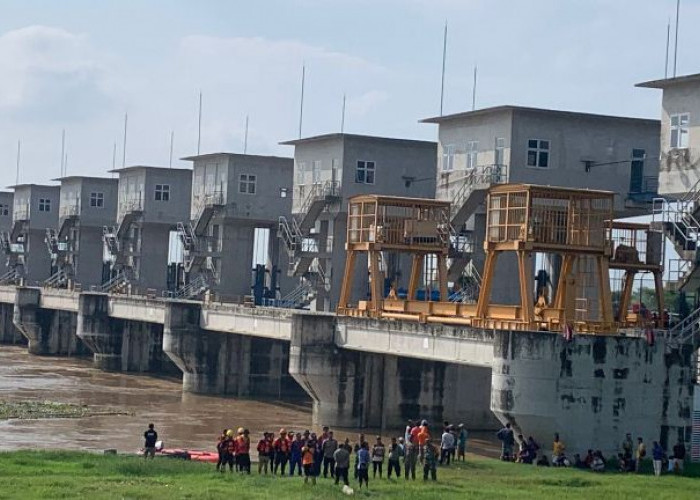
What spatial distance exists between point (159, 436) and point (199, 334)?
839 inches

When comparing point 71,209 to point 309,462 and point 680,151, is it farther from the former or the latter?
point 309,462

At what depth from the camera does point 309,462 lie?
125 ft

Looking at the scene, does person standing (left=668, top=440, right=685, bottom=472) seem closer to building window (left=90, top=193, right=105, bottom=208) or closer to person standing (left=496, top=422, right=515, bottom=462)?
person standing (left=496, top=422, right=515, bottom=462)

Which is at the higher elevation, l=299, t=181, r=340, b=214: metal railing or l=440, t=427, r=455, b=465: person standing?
l=299, t=181, r=340, b=214: metal railing

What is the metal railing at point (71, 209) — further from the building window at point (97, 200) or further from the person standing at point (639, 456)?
the person standing at point (639, 456)

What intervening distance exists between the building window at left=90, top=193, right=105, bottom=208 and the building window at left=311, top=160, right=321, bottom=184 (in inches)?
1664

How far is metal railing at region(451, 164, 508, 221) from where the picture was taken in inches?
2362

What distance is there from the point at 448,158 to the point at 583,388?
65.8 feet

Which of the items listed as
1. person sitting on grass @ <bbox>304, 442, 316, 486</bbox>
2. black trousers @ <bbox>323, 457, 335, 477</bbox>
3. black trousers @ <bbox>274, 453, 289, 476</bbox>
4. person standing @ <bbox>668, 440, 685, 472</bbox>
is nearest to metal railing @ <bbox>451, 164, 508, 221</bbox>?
person standing @ <bbox>668, 440, 685, 472</bbox>

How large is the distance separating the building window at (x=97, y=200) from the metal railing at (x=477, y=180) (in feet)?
186

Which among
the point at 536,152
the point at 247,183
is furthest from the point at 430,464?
the point at 247,183

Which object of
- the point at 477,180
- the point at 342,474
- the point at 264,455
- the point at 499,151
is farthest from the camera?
the point at 477,180

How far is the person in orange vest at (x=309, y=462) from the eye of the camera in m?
38.1

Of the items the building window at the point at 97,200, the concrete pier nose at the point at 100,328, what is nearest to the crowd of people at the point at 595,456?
the concrete pier nose at the point at 100,328
